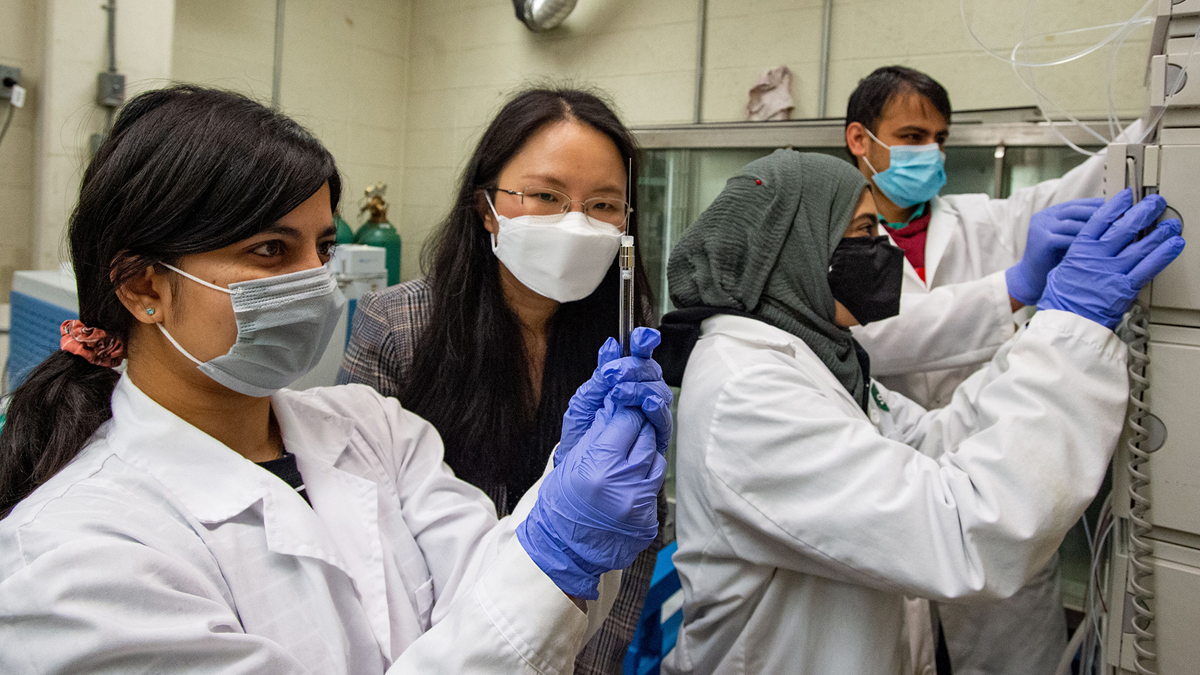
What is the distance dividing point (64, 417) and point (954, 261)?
1977 mm

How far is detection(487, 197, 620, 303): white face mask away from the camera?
128 cm

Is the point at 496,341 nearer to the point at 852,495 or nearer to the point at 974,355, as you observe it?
the point at 852,495

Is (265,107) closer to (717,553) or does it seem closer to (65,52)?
(717,553)

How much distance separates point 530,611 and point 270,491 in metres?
0.33

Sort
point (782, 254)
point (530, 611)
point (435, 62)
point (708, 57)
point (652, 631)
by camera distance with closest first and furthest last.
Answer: point (530, 611) < point (782, 254) < point (652, 631) < point (708, 57) < point (435, 62)

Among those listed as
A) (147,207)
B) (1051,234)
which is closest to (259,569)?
(147,207)

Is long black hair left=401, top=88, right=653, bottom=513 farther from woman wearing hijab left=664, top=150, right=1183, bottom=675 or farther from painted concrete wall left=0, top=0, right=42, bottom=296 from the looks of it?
painted concrete wall left=0, top=0, right=42, bottom=296

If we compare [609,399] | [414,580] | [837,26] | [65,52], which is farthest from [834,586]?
[65,52]

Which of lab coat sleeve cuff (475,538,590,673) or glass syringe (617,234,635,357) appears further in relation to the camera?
glass syringe (617,234,635,357)

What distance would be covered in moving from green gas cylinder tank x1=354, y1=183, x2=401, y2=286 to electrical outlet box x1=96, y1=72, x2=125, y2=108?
3.49 feet

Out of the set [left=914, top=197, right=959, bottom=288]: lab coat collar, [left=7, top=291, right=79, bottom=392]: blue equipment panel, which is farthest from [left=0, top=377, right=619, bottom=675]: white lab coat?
[left=914, top=197, right=959, bottom=288]: lab coat collar

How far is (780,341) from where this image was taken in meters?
1.16

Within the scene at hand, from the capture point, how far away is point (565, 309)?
1429 millimetres

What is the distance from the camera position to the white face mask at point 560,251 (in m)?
1.28
